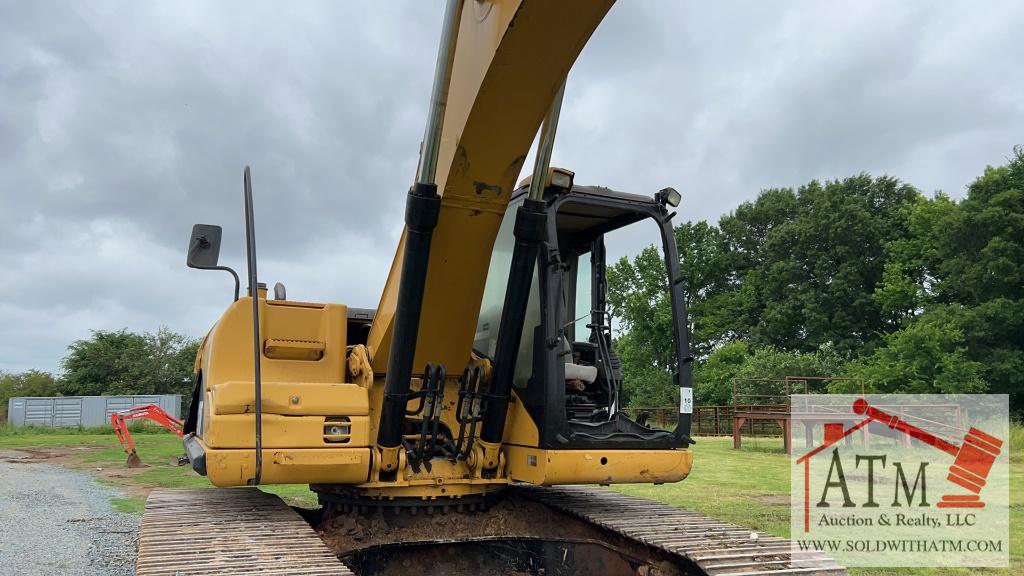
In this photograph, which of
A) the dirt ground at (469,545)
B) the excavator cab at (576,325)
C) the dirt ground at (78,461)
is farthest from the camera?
the dirt ground at (78,461)

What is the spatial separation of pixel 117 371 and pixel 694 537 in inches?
1932

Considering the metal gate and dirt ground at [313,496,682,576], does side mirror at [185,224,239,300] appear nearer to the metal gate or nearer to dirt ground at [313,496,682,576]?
dirt ground at [313,496,682,576]

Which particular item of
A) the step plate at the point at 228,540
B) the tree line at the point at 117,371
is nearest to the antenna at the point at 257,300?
the step plate at the point at 228,540

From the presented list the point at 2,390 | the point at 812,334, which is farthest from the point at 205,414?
the point at 2,390

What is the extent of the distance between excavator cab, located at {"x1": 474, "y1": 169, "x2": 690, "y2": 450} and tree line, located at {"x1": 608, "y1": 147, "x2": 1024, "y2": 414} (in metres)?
11.2

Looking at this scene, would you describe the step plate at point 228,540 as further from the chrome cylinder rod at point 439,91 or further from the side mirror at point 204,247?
the chrome cylinder rod at point 439,91

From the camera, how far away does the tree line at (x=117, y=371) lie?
46.0 m

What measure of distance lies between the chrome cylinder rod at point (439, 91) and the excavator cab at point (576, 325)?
98cm

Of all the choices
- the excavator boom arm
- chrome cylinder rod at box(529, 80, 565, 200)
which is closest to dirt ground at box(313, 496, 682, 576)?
the excavator boom arm

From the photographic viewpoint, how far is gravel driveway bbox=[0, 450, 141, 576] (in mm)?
6909

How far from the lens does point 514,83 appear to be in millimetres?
3143

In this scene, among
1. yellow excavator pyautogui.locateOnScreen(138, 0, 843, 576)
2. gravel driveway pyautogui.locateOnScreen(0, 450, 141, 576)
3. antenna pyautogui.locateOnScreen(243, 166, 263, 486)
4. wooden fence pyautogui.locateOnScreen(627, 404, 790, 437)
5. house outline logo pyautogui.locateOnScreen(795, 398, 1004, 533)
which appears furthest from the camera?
wooden fence pyautogui.locateOnScreen(627, 404, 790, 437)

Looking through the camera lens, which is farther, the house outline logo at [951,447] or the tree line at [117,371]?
the tree line at [117,371]

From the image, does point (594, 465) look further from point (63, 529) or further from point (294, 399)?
point (63, 529)
